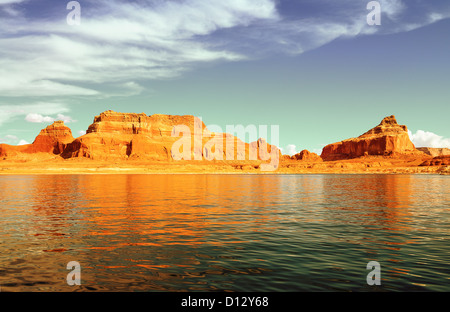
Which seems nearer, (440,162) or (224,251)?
(224,251)

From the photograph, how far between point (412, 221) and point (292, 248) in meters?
12.4

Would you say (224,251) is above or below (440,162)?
below

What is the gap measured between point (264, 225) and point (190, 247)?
7.35 meters

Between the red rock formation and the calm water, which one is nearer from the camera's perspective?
the calm water

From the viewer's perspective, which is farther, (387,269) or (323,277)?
(387,269)

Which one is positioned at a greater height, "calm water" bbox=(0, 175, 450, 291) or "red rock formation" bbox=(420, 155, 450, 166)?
"red rock formation" bbox=(420, 155, 450, 166)

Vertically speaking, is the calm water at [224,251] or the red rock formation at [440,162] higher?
the red rock formation at [440,162]

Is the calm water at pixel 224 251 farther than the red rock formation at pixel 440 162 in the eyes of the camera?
No

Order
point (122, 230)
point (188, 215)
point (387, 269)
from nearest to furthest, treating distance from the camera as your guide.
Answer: point (387, 269)
point (122, 230)
point (188, 215)

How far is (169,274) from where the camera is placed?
10938 millimetres

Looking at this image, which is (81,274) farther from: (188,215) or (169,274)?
(188,215)

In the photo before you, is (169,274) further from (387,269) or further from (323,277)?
(387,269)
